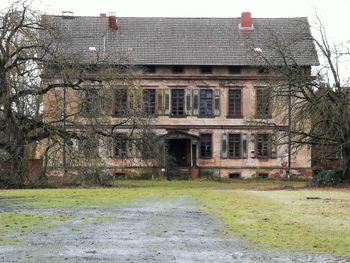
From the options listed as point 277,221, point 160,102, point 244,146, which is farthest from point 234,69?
point 277,221

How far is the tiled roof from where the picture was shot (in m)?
50.9

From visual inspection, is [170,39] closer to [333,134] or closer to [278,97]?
[278,97]

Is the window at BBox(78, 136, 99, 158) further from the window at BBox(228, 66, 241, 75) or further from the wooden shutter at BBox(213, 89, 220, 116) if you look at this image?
the window at BBox(228, 66, 241, 75)

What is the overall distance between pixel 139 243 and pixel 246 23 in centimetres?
4432

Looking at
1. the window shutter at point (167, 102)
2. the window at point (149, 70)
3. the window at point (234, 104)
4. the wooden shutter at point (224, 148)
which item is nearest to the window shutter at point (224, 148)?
the wooden shutter at point (224, 148)

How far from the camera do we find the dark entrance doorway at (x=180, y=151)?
51.0 metres

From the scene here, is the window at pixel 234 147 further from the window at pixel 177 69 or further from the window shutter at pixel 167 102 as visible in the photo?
the window at pixel 177 69

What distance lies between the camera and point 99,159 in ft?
116

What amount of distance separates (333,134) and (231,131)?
1445 centimetres

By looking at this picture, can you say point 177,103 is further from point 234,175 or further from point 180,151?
point 234,175

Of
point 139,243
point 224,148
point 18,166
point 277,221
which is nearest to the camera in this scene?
point 139,243

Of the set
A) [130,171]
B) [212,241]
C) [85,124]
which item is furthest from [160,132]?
[212,241]

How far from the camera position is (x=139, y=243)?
11.8m

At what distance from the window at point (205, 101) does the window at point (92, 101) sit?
1668 centimetres
